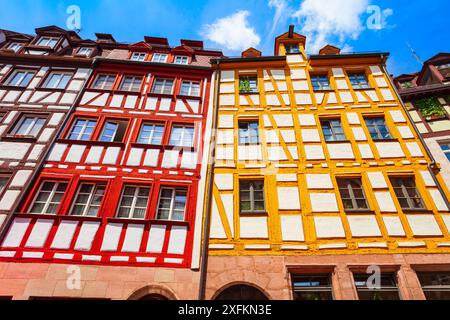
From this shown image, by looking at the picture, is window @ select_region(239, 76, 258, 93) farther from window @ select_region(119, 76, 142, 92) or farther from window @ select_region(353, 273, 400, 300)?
window @ select_region(353, 273, 400, 300)

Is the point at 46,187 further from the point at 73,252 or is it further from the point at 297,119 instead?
the point at 297,119

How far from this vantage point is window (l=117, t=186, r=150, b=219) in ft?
25.1

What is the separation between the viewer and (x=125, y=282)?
6.38m

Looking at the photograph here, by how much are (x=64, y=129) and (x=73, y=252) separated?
17.0 feet

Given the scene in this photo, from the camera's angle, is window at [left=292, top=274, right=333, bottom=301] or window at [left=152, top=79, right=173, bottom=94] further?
window at [left=152, top=79, right=173, bottom=94]

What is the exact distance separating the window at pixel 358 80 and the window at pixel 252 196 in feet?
24.2

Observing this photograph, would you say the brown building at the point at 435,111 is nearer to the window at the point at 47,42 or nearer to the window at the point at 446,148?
the window at the point at 446,148

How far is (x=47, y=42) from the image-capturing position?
13695 millimetres

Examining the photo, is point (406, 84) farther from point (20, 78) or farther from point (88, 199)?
point (20, 78)

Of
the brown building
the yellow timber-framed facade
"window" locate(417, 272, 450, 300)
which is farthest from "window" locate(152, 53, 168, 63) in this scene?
"window" locate(417, 272, 450, 300)

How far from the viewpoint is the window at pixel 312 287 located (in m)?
6.55

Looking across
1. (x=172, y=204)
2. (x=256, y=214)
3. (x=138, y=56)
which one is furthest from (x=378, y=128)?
(x=138, y=56)

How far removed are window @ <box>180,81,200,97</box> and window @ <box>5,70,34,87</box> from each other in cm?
725
